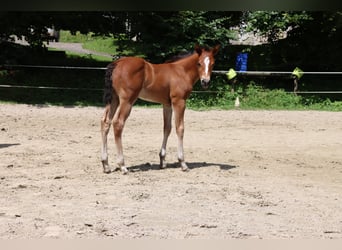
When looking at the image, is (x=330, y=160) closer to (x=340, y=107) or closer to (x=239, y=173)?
(x=239, y=173)

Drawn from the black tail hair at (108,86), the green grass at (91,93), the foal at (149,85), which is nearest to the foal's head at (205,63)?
Result: the foal at (149,85)

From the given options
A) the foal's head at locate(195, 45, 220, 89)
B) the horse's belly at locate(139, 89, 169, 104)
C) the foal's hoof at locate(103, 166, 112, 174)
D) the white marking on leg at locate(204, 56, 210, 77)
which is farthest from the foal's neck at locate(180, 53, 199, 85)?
the foal's hoof at locate(103, 166, 112, 174)

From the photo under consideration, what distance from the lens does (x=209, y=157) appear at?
7234 mm

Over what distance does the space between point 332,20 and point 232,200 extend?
431 inches

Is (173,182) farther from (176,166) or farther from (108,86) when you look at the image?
(108,86)

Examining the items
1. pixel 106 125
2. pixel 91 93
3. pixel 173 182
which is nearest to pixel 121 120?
pixel 106 125

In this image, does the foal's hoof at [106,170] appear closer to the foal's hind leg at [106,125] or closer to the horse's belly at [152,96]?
the foal's hind leg at [106,125]

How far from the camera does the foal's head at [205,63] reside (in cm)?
606

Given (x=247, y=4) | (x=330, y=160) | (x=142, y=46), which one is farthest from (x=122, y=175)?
(x=142, y=46)

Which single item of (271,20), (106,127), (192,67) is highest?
(271,20)

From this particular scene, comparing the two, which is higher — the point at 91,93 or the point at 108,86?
the point at 108,86

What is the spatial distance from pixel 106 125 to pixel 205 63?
1.49 meters

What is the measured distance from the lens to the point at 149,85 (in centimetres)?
622

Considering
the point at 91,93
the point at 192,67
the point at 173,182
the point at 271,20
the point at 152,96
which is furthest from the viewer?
the point at 271,20
